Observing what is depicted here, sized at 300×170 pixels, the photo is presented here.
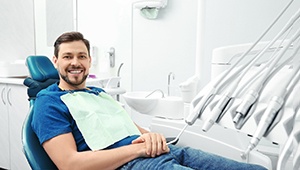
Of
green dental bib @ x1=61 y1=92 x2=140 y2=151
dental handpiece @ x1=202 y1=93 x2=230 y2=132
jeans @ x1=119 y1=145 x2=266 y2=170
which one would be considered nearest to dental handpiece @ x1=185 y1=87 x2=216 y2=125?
dental handpiece @ x1=202 y1=93 x2=230 y2=132

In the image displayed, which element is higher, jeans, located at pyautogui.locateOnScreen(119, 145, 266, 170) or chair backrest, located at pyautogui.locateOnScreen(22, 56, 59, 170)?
chair backrest, located at pyautogui.locateOnScreen(22, 56, 59, 170)

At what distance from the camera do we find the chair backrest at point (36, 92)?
1.00m

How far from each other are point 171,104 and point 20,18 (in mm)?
2158

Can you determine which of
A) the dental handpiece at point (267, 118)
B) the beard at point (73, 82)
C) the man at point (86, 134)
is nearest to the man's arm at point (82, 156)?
the man at point (86, 134)

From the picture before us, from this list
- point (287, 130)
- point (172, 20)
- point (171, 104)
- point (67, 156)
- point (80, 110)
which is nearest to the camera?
point (287, 130)

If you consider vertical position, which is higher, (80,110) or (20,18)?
(20,18)

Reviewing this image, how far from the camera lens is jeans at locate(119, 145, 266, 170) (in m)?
0.94

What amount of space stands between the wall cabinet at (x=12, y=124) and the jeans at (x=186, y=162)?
1.49 m

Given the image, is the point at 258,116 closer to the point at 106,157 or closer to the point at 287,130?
the point at 287,130

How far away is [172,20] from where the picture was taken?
7.48 ft

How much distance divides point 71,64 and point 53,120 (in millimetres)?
311

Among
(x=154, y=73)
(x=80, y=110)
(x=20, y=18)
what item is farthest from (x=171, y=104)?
(x=20, y=18)

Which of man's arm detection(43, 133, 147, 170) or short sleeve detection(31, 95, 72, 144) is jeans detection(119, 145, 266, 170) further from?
short sleeve detection(31, 95, 72, 144)

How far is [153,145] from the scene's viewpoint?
3.32 feet
